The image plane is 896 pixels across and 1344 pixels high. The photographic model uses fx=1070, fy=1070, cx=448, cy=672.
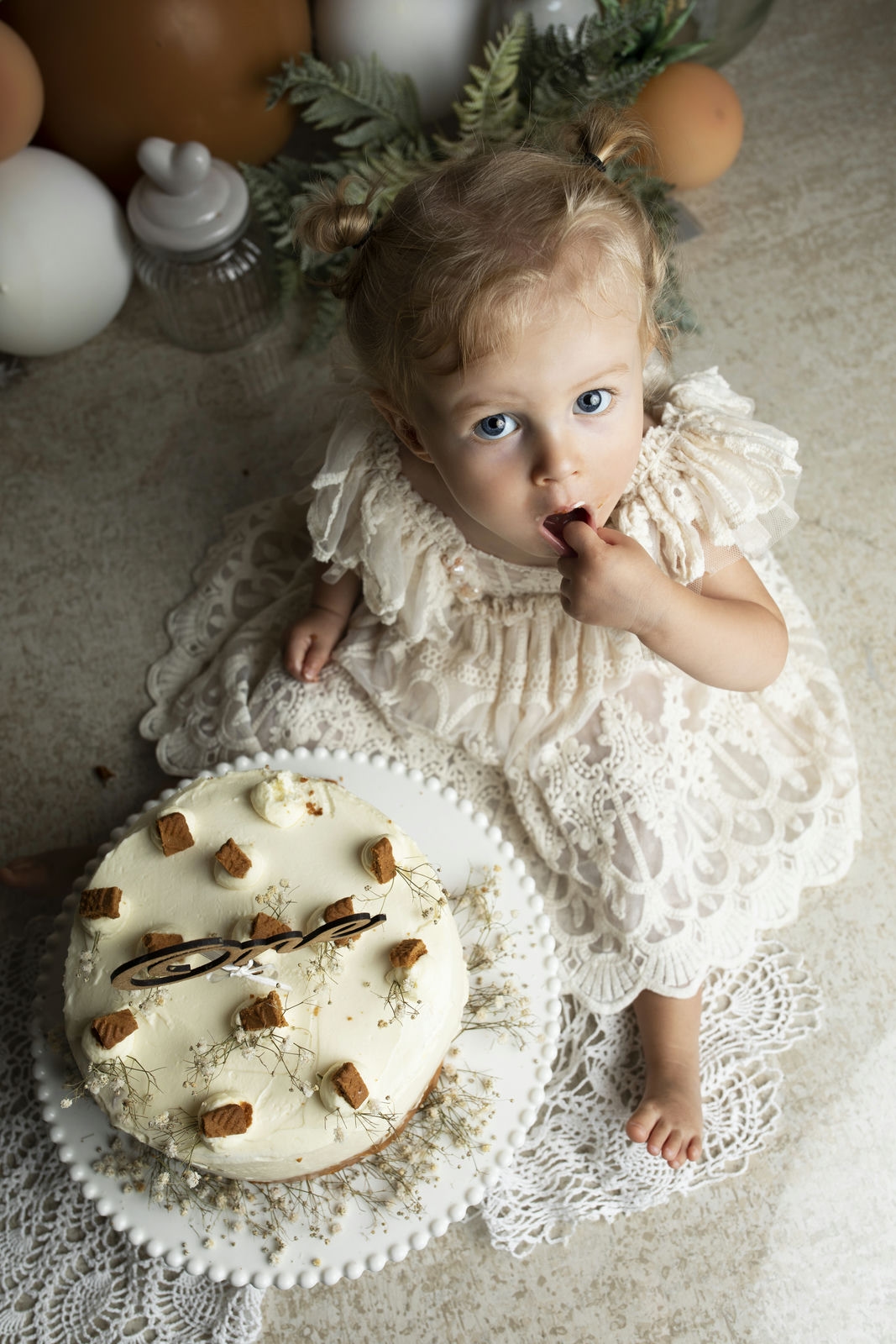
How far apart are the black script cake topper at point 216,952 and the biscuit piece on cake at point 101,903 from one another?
0.05 m

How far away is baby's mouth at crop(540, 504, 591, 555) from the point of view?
935mm

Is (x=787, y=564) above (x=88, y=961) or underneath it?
underneath

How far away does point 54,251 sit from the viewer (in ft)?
4.60

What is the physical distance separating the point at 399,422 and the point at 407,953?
50 cm

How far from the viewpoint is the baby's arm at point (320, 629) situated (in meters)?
1.24

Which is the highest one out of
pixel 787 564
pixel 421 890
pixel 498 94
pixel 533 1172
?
pixel 498 94

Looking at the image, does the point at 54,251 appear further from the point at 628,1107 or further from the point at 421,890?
the point at 628,1107

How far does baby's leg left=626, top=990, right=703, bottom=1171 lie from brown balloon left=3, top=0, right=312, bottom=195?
1.28m

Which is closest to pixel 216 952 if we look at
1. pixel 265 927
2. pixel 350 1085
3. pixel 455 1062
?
pixel 265 927

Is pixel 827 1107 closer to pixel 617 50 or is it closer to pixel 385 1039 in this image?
pixel 385 1039

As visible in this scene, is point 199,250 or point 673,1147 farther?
point 199,250

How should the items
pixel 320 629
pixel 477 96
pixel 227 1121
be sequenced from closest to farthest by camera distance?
1. pixel 227 1121
2. pixel 320 629
3. pixel 477 96

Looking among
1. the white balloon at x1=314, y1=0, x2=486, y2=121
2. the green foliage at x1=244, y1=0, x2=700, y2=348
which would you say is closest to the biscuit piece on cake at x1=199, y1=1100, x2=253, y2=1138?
the green foliage at x1=244, y1=0, x2=700, y2=348

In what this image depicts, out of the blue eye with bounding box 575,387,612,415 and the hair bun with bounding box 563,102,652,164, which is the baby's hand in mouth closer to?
the blue eye with bounding box 575,387,612,415
